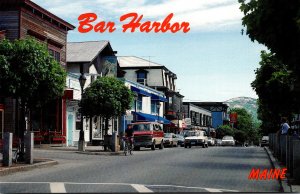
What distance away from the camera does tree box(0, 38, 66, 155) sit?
19625mm

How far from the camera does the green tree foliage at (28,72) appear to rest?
64.4 feet

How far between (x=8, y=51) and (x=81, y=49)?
1140 inches

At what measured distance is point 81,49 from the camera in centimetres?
4900

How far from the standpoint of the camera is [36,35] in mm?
35656

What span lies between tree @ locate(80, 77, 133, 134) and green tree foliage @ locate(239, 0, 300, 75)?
23.2 meters

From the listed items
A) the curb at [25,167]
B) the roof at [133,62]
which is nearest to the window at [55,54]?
the curb at [25,167]

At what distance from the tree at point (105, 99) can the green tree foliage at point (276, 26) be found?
76.2ft

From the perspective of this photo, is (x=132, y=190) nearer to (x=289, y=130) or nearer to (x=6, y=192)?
(x=6, y=192)

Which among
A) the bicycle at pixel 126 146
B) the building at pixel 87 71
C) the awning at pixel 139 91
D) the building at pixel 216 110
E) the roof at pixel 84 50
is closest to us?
the bicycle at pixel 126 146

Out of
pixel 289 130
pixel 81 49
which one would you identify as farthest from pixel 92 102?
pixel 289 130

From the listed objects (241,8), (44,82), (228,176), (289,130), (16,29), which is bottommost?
(228,176)

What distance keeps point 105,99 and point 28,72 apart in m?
16.2

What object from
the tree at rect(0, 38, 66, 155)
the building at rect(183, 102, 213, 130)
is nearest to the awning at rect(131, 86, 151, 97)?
the tree at rect(0, 38, 66, 155)

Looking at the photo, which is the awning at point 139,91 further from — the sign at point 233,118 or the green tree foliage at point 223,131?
the sign at point 233,118
